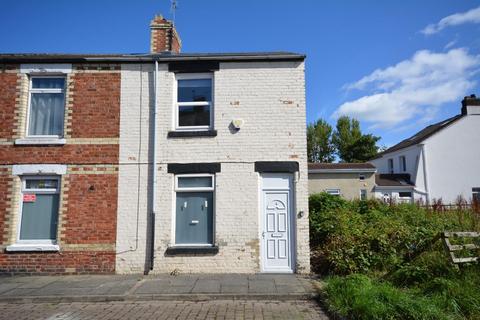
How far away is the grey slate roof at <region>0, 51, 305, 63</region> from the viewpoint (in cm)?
1082

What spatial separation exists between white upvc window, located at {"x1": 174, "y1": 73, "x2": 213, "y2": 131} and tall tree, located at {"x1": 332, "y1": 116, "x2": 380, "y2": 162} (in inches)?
1475

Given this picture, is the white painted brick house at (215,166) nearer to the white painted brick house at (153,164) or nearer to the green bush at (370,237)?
the white painted brick house at (153,164)

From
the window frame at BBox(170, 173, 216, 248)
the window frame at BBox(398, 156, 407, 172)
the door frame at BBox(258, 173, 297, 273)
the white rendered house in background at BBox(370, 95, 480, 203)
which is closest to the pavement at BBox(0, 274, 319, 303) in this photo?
the door frame at BBox(258, 173, 297, 273)

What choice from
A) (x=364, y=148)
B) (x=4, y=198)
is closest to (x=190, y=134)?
(x=4, y=198)

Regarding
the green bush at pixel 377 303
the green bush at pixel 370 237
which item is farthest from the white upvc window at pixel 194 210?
the green bush at pixel 377 303

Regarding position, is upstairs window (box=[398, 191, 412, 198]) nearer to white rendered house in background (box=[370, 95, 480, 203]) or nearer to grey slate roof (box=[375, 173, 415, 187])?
white rendered house in background (box=[370, 95, 480, 203])

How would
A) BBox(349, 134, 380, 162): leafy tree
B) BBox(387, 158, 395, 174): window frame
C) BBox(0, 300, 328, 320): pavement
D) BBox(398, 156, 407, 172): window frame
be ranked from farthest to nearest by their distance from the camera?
BBox(349, 134, 380, 162): leafy tree < BBox(387, 158, 395, 174): window frame < BBox(398, 156, 407, 172): window frame < BBox(0, 300, 328, 320): pavement

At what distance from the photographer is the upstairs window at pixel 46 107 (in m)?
11.0

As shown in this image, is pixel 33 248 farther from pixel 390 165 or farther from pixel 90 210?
pixel 390 165

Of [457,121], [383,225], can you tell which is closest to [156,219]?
[383,225]

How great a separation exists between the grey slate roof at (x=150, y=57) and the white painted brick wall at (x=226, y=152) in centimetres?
21

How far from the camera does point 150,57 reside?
10984 mm

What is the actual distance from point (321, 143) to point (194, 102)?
1617 inches

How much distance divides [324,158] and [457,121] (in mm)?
21796
